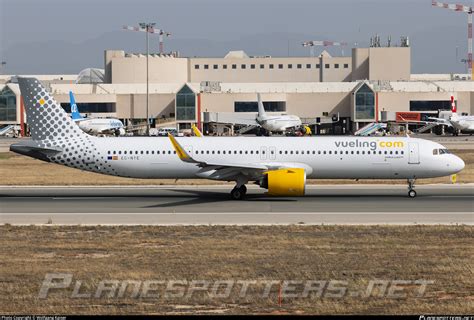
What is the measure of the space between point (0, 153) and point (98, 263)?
60.4 meters

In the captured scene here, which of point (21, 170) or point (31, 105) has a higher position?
point (31, 105)

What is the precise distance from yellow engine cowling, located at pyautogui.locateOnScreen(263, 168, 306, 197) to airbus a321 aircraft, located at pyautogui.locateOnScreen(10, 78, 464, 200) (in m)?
2.13

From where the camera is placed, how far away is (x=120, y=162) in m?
44.5

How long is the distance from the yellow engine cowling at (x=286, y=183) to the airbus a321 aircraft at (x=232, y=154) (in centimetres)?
213

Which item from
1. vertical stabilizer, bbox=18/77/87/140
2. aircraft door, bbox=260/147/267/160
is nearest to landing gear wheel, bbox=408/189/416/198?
aircraft door, bbox=260/147/267/160

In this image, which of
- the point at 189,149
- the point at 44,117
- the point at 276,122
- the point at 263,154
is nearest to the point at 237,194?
the point at 263,154

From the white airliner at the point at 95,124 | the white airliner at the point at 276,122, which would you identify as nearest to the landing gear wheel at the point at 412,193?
the white airliner at the point at 276,122

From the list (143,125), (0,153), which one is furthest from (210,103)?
(0,153)

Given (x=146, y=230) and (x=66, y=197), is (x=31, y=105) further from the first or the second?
(x=146, y=230)

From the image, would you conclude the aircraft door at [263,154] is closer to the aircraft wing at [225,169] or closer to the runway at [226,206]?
the aircraft wing at [225,169]
